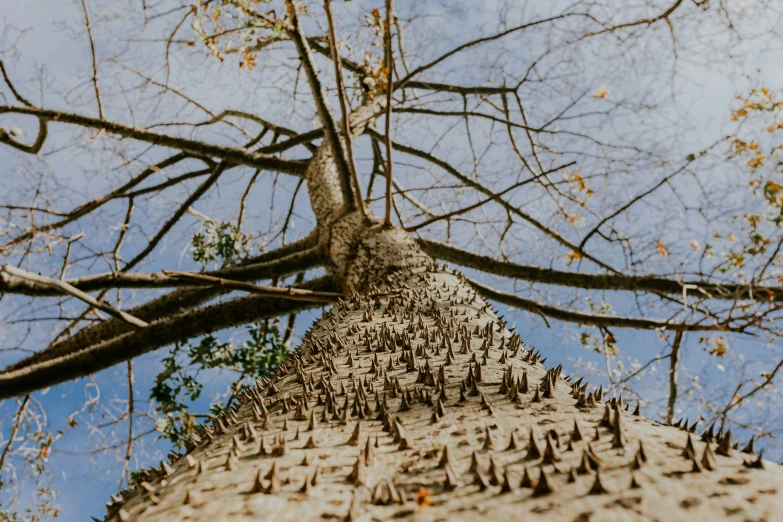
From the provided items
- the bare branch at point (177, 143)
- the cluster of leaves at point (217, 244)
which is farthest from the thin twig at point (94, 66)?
the cluster of leaves at point (217, 244)

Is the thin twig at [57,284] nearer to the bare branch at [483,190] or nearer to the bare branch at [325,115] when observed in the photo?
the bare branch at [325,115]

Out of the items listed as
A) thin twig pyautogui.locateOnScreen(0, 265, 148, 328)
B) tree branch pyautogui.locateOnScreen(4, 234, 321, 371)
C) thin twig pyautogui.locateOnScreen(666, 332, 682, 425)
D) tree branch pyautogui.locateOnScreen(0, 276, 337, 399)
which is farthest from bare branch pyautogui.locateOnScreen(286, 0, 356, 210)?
thin twig pyautogui.locateOnScreen(666, 332, 682, 425)

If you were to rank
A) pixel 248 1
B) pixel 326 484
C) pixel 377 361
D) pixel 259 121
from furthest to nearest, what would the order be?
pixel 259 121 < pixel 248 1 < pixel 377 361 < pixel 326 484

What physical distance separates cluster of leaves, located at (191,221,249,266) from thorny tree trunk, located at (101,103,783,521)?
433cm

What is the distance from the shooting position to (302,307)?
4.23 metres

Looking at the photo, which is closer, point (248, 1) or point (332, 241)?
point (248, 1)

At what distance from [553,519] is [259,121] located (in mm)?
6963

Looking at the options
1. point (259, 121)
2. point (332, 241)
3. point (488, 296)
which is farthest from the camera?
point (259, 121)

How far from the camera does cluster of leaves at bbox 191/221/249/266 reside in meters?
5.97

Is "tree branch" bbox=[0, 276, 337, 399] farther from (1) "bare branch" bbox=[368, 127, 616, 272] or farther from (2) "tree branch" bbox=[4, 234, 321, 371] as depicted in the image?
(1) "bare branch" bbox=[368, 127, 616, 272]

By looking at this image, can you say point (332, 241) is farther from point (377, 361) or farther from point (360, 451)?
point (360, 451)

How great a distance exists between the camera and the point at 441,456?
1104mm

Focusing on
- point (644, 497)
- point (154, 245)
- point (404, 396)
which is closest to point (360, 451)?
point (404, 396)

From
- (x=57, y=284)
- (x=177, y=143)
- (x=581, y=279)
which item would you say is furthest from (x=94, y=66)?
(x=581, y=279)
